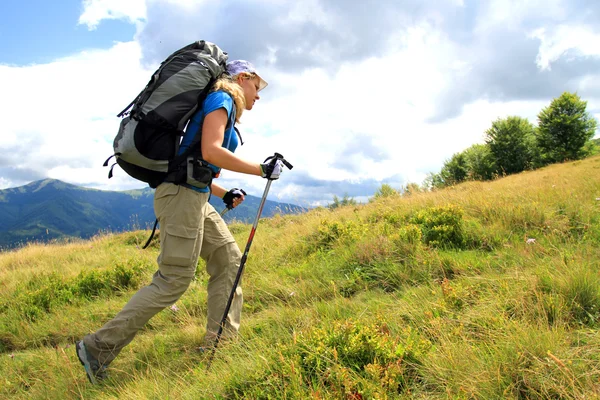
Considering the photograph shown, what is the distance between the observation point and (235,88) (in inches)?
125

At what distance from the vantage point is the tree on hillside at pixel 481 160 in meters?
44.5

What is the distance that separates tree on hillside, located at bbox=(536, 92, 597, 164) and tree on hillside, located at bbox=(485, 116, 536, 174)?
6.61 feet

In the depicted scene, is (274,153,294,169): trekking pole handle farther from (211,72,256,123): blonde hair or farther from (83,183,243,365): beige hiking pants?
(83,183,243,365): beige hiking pants

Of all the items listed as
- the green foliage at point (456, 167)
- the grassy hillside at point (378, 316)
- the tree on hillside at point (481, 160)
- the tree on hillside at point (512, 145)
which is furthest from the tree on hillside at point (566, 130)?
the grassy hillside at point (378, 316)

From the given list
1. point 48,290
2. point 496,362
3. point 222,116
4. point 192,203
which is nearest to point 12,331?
point 48,290

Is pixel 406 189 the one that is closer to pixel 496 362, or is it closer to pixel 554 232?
pixel 554 232

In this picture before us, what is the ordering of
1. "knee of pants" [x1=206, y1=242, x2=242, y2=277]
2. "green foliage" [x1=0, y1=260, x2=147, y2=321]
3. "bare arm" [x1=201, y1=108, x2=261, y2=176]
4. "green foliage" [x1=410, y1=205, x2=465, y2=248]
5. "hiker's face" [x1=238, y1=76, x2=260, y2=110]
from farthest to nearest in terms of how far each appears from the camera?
"green foliage" [x1=0, y1=260, x2=147, y2=321], "green foliage" [x1=410, y1=205, x2=465, y2=248], "knee of pants" [x1=206, y1=242, x2=242, y2=277], "hiker's face" [x1=238, y1=76, x2=260, y2=110], "bare arm" [x1=201, y1=108, x2=261, y2=176]

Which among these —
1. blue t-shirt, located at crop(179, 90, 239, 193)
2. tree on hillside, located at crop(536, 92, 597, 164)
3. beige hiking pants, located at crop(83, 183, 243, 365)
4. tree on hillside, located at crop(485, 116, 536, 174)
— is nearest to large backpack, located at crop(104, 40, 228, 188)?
blue t-shirt, located at crop(179, 90, 239, 193)

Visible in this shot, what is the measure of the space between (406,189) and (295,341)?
8591mm

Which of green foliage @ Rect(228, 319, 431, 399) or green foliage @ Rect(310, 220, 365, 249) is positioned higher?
green foliage @ Rect(310, 220, 365, 249)

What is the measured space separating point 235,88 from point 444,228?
3416mm

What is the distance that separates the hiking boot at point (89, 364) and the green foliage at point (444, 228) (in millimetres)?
3964

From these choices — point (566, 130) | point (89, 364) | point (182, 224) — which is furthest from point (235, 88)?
point (566, 130)

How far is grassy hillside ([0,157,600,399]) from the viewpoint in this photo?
213 centimetres
